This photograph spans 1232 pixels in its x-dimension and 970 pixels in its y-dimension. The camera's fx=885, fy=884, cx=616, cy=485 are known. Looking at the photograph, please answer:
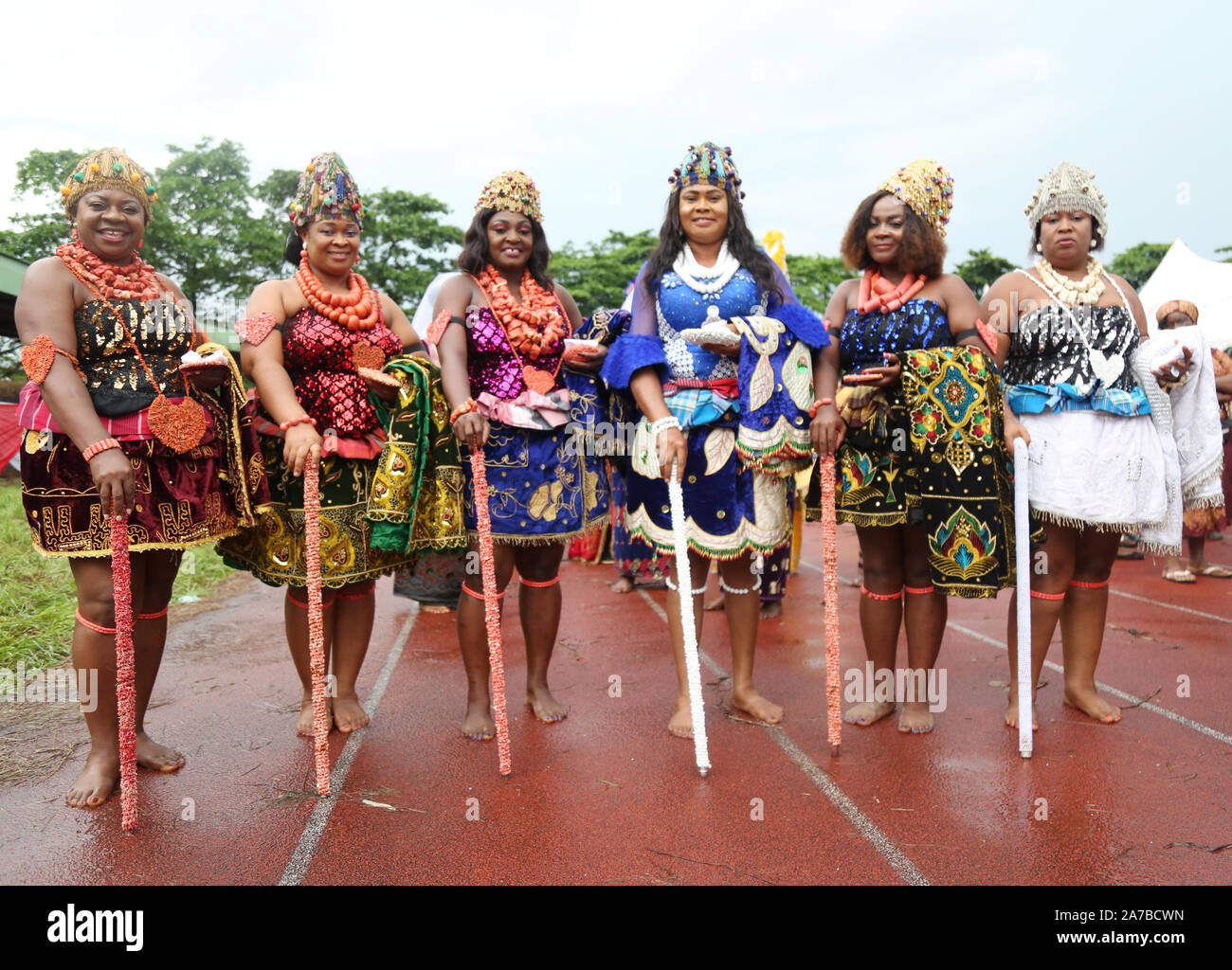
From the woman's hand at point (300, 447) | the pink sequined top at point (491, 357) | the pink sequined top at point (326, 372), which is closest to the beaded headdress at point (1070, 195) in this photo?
the pink sequined top at point (491, 357)

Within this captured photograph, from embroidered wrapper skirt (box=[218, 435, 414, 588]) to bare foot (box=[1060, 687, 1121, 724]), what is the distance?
3177mm

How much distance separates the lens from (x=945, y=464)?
12.2ft

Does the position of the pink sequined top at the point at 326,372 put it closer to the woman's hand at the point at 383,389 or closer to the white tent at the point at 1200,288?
the woman's hand at the point at 383,389

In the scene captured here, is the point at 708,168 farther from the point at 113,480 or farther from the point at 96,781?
the point at 96,781

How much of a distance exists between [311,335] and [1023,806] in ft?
10.6

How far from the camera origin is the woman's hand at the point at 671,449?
3.52m

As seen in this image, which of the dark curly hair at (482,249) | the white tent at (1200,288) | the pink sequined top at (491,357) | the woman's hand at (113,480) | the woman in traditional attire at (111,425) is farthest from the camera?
the white tent at (1200,288)

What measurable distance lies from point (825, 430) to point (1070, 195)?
152 centimetres

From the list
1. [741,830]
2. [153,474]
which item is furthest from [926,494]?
[153,474]

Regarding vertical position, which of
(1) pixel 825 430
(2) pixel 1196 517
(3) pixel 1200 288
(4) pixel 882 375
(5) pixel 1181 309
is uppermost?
(3) pixel 1200 288

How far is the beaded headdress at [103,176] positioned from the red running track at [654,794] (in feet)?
7.32

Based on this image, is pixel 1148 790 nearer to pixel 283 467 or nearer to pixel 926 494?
pixel 926 494

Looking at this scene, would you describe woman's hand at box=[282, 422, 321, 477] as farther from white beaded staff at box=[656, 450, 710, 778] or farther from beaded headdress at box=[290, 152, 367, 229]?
white beaded staff at box=[656, 450, 710, 778]

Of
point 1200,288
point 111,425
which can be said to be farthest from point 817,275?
point 111,425
